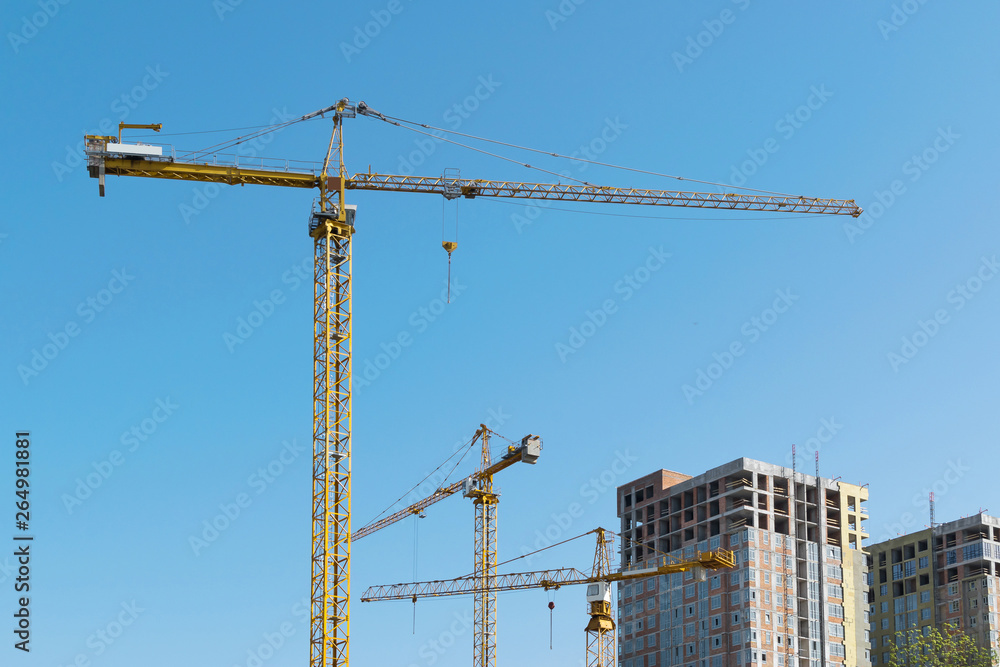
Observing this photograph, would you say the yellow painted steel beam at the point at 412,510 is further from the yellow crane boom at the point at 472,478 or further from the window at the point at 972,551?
the window at the point at 972,551

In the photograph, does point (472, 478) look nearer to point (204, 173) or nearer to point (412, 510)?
point (412, 510)

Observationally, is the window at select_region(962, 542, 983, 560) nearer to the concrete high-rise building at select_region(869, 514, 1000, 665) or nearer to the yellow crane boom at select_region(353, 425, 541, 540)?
the concrete high-rise building at select_region(869, 514, 1000, 665)

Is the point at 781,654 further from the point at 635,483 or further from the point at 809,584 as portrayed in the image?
the point at 635,483

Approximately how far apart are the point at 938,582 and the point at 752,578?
4572 centimetres

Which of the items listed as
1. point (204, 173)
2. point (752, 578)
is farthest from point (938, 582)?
point (204, 173)

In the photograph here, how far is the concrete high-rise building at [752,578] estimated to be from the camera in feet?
493

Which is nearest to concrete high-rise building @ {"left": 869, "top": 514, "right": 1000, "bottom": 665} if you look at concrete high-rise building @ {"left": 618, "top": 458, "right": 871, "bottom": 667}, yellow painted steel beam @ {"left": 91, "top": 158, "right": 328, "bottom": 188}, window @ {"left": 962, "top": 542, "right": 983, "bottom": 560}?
window @ {"left": 962, "top": 542, "right": 983, "bottom": 560}

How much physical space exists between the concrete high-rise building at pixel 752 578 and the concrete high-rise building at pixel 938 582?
24409 mm

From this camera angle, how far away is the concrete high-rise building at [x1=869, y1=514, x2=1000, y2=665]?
586ft

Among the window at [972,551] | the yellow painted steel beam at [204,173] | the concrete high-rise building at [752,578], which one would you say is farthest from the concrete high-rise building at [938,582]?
the yellow painted steel beam at [204,173]

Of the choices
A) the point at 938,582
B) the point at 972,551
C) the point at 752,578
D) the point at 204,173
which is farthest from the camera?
the point at 938,582

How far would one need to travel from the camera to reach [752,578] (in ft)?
493

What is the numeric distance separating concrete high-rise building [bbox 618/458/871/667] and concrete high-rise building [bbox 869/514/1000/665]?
961 inches

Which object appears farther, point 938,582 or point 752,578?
point 938,582
